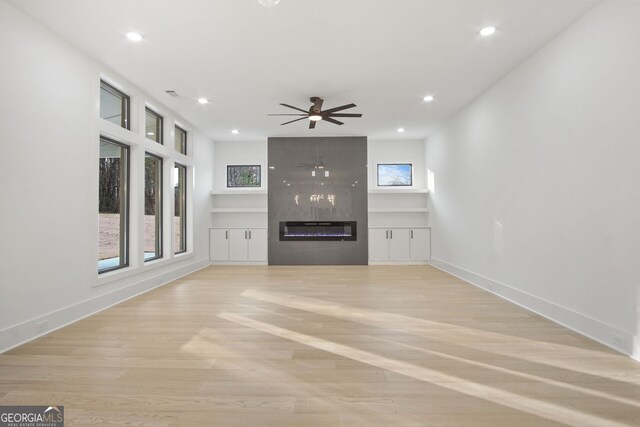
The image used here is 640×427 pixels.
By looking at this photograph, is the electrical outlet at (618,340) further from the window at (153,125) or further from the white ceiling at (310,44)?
the window at (153,125)

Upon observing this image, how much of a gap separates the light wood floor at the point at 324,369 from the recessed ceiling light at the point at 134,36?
3024 mm

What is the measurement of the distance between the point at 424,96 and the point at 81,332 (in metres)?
5.42

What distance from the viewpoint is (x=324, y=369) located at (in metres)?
2.19

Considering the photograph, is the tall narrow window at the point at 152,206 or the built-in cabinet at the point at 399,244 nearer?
the tall narrow window at the point at 152,206

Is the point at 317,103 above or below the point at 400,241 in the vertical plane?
above

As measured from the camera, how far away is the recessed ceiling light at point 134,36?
315cm

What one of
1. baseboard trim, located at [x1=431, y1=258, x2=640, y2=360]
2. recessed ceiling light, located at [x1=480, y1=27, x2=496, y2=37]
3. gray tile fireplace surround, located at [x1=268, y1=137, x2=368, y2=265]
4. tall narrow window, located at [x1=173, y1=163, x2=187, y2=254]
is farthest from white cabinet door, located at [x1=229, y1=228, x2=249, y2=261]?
recessed ceiling light, located at [x1=480, y1=27, x2=496, y2=37]

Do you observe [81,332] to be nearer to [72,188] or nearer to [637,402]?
[72,188]

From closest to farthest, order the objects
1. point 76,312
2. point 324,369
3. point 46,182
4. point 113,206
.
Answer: point 324,369 → point 46,182 → point 76,312 → point 113,206

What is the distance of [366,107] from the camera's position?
542 centimetres

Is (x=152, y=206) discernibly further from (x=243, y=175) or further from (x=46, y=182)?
(x=243, y=175)

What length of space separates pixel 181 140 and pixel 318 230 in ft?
11.9

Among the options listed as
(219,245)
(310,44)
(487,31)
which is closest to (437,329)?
(487,31)

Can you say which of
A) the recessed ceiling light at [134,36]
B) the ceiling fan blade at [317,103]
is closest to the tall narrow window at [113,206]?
the recessed ceiling light at [134,36]
